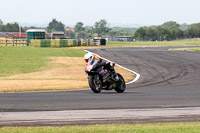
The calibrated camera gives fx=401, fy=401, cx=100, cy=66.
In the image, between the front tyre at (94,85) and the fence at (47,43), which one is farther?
the fence at (47,43)

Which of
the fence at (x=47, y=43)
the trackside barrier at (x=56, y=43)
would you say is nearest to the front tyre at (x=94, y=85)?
the fence at (x=47, y=43)

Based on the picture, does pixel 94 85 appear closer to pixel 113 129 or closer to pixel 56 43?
pixel 113 129

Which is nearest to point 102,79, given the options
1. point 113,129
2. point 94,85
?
point 94,85

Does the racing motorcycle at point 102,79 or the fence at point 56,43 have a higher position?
the fence at point 56,43

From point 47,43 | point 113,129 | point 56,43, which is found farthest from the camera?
point 56,43

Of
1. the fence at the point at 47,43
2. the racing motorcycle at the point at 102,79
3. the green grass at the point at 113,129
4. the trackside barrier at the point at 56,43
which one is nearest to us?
the green grass at the point at 113,129

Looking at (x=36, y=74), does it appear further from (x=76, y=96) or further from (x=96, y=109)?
(x=96, y=109)

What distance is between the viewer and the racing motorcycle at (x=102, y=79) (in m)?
14.7

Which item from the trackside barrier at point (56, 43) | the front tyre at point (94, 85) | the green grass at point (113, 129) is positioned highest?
the trackside barrier at point (56, 43)

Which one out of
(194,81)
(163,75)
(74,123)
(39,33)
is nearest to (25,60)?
(163,75)

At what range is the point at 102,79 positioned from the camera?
1517cm

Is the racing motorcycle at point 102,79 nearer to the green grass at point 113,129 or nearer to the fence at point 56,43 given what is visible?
the green grass at point 113,129

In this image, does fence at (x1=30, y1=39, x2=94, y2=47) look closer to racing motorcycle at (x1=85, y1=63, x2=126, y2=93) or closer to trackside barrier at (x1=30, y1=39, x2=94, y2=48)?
trackside barrier at (x1=30, y1=39, x2=94, y2=48)

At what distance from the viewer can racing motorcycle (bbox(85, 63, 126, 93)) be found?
14.7m
